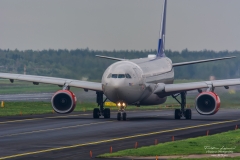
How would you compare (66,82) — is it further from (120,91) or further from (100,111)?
(120,91)

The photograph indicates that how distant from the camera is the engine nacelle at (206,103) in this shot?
158ft

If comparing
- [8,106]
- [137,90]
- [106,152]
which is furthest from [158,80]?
[106,152]

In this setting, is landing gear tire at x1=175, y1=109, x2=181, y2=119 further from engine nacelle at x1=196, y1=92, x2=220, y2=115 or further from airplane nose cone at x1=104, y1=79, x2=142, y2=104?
airplane nose cone at x1=104, y1=79, x2=142, y2=104

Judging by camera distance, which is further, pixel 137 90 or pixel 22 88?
pixel 22 88

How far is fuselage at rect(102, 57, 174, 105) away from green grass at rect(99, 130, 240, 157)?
1121 centimetres

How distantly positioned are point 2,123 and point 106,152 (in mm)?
17427

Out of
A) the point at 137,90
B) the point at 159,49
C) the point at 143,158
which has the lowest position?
the point at 143,158

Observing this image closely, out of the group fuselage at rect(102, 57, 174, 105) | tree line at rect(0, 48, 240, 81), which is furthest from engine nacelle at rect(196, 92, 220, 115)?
tree line at rect(0, 48, 240, 81)

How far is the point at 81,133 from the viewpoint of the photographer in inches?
1537

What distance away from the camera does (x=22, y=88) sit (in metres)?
102

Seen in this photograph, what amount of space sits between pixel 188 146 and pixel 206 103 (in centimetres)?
1730

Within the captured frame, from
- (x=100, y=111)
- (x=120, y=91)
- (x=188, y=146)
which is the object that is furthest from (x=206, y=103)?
(x=188, y=146)

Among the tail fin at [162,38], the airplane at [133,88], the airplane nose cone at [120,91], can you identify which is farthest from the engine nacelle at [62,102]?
the tail fin at [162,38]

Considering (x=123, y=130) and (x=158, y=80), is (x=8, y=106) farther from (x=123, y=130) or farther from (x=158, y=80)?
(x=123, y=130)
